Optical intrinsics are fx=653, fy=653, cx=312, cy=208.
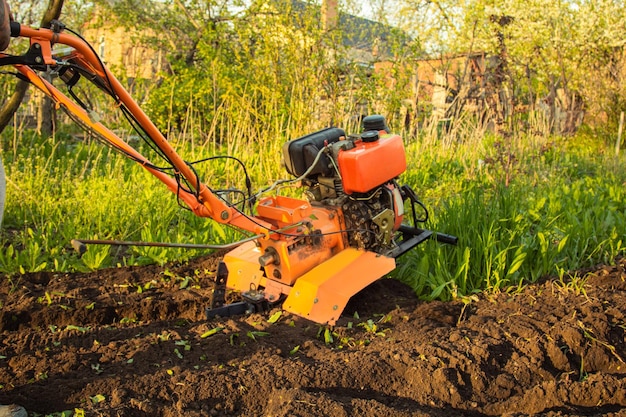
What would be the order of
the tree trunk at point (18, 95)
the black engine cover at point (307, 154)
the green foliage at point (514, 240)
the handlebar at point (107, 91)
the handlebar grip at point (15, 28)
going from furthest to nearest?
the tree trunk at point (18, 95) < the green foliage at point (514, 240) < the black engine cover at point (307, 154) < the handlebar at point (107, 91) < the handlebar grip at point (15, 28)

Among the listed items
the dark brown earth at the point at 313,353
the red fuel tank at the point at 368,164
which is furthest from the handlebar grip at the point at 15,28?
the red fuel tank at the point at 368,164

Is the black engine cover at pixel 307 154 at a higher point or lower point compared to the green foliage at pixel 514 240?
higher

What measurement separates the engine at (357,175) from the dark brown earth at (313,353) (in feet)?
1.31

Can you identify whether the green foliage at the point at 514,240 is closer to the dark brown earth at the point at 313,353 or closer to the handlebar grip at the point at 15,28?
the dark brown earth at the point at 313,353

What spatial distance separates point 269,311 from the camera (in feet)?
10.9

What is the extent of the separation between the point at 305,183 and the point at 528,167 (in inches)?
137

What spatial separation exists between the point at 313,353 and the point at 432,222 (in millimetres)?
1730

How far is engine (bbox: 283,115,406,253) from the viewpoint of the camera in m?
3.37

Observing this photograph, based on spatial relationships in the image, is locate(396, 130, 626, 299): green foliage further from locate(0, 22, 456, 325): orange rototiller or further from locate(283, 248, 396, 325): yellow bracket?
locate(283, 248, 396, 325): yellow bracket

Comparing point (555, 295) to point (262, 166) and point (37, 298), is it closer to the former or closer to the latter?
point (37, 298)

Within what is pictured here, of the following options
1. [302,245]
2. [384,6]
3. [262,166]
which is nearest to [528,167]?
[262,166]

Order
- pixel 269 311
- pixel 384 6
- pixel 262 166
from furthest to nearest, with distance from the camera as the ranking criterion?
pixel 384 6
pixel 262 166
pixel 269 311

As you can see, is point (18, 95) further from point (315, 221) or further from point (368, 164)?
point (368, 164)

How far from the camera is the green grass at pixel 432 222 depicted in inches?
150
